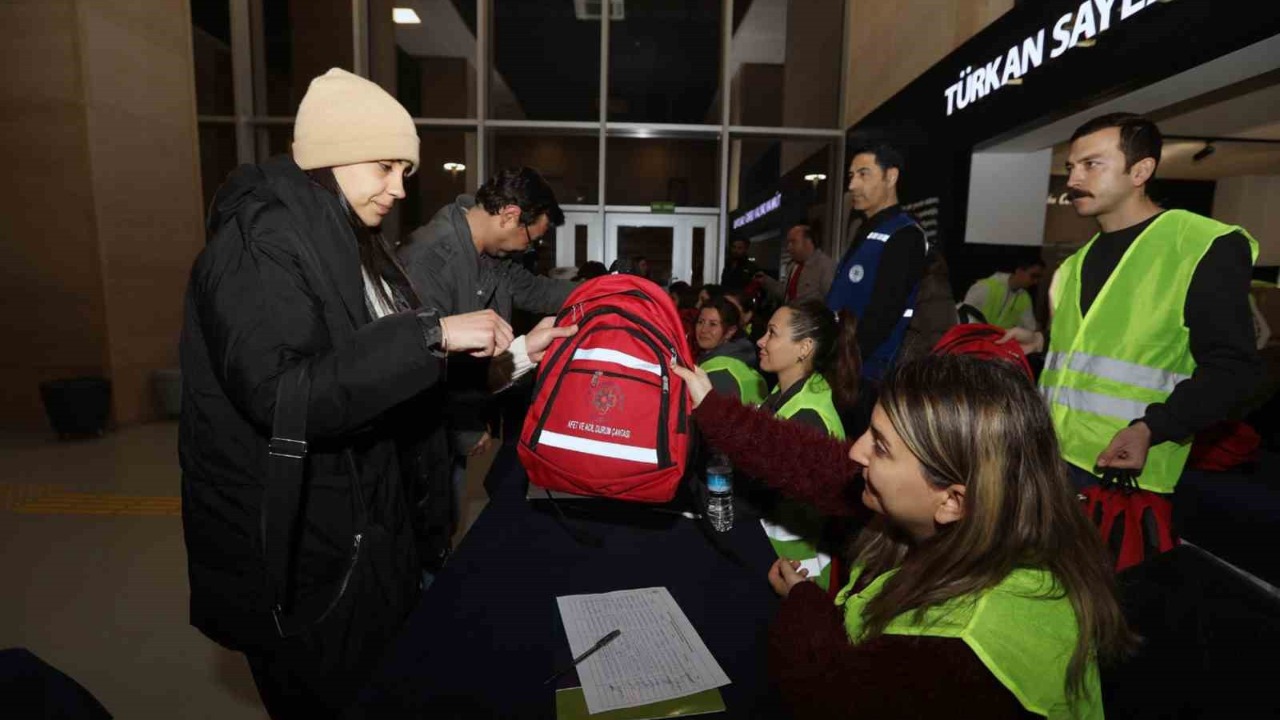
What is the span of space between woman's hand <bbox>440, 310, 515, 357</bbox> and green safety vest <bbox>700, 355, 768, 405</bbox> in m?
1.81

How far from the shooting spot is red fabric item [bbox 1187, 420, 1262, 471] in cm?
313

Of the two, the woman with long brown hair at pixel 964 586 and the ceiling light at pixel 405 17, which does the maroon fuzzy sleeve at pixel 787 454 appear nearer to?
the woman with long brown hair at pixel 964 586

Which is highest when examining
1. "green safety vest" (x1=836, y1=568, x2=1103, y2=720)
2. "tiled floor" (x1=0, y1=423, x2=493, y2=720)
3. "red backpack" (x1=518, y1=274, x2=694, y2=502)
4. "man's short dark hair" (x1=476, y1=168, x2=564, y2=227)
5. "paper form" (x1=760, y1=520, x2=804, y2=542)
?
"man's short dark hair" (x1=476, y1=168, x2=564, y2=227)

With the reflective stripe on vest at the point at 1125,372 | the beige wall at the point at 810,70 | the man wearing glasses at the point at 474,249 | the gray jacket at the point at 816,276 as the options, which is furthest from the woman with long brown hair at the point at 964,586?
the beige wall at the point at 810,70

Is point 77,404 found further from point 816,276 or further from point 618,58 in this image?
point 618,58

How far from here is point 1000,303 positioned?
5.07m

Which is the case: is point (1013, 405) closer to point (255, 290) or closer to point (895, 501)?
point (895, 501)

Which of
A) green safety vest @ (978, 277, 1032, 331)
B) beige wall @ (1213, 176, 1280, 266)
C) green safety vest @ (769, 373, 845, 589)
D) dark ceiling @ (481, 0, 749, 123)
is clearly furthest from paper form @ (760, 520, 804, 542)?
beige wall @ (1213, 176, 1280, 266)

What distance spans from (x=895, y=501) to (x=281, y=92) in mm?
9607

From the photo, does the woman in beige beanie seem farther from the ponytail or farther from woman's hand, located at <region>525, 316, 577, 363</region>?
the ponytail

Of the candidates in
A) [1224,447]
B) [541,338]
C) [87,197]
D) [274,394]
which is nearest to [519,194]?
[541,338]

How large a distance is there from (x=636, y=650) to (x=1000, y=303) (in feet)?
16.1

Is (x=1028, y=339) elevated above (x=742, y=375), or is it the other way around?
(x=1028, y=339)

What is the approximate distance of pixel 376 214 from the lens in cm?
139
